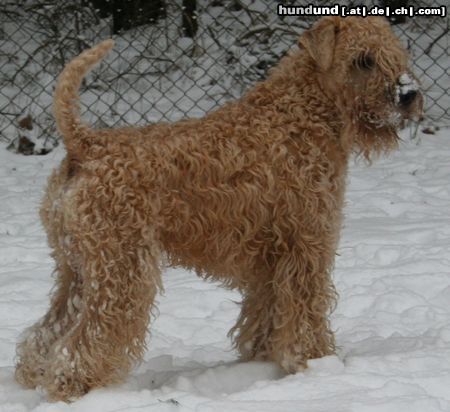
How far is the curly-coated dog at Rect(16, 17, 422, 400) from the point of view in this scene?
3.90m

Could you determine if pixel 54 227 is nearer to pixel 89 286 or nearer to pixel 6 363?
pixel 89 286

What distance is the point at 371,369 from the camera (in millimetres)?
4242

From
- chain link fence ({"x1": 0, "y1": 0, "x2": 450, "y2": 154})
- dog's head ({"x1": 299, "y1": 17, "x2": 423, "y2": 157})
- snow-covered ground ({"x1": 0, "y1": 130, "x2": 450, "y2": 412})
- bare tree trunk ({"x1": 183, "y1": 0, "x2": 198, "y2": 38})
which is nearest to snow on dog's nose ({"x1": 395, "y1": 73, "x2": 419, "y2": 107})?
dog's head ({"x1": 299, "y1": 17, "x2": 423, "y2": 157})

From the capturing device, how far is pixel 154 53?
31.8 feet

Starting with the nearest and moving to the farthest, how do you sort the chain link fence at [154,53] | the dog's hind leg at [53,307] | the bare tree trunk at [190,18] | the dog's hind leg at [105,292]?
1. the dog's hind leg at [105,292]
2. the dog's hind leg at [53,307]
3. the chain link fence at [154,53]
4. the bare tree trunk at [190,18]

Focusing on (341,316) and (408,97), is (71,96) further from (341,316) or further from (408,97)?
(341,316)

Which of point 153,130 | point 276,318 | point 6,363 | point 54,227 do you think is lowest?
point 6,363

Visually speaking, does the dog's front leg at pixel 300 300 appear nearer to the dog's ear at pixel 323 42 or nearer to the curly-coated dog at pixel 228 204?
the curly-coated dog at pixel 228 204

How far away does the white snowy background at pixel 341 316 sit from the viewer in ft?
13.0

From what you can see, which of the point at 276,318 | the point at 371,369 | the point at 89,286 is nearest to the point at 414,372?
the point at 371,369

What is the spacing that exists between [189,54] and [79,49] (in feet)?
3.48

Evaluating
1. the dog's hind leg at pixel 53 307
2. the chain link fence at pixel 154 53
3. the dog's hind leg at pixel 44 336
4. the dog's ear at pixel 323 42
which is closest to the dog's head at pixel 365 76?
the dog's ear at pixel 323 42

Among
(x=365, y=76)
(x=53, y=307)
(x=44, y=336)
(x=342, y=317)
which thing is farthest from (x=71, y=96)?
(x=342, y=317)

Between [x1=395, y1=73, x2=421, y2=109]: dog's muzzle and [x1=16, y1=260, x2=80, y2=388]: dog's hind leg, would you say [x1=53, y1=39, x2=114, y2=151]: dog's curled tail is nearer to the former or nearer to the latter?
[x1=16, y1=260, x2=80, y2=388]: dog's hind leg
